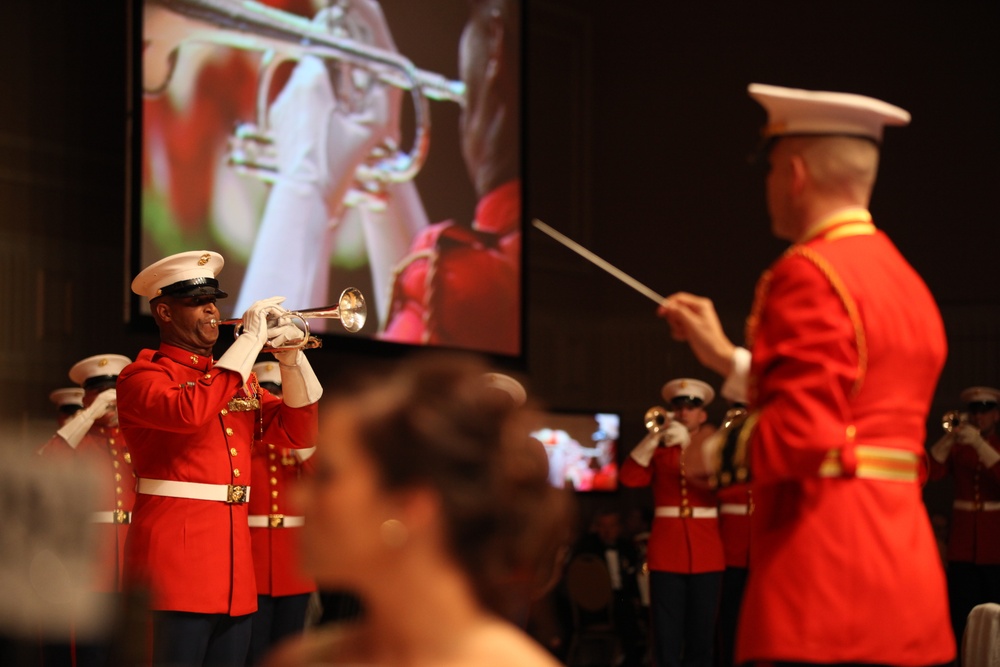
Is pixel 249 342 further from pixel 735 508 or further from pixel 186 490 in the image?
pixel 735 508

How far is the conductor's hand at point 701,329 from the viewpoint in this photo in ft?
7.25

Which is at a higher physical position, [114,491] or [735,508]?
[114,491]

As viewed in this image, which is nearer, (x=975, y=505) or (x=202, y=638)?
(x=202, y=638)

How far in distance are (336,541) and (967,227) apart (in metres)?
8.38

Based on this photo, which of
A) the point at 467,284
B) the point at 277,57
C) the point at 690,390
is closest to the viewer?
the point at 277,57

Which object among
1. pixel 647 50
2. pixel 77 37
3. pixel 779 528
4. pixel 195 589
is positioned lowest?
pixel 195 589

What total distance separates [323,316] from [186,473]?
1.95 feet

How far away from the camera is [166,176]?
18.4ft

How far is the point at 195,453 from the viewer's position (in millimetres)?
3273

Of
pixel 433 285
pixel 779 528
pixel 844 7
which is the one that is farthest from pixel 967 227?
pixel 779 528

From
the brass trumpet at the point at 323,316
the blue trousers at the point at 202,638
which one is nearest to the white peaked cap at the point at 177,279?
the brass trumpet at the point at 323,316

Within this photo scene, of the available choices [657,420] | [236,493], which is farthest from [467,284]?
[236,493]

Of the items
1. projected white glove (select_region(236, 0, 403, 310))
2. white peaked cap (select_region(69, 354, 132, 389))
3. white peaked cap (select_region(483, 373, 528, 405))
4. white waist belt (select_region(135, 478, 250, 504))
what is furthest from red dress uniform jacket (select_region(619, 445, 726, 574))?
white waist belt (select_region(135, 478, 250, 504))

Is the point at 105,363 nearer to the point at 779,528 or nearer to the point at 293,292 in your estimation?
the point at 293,292
